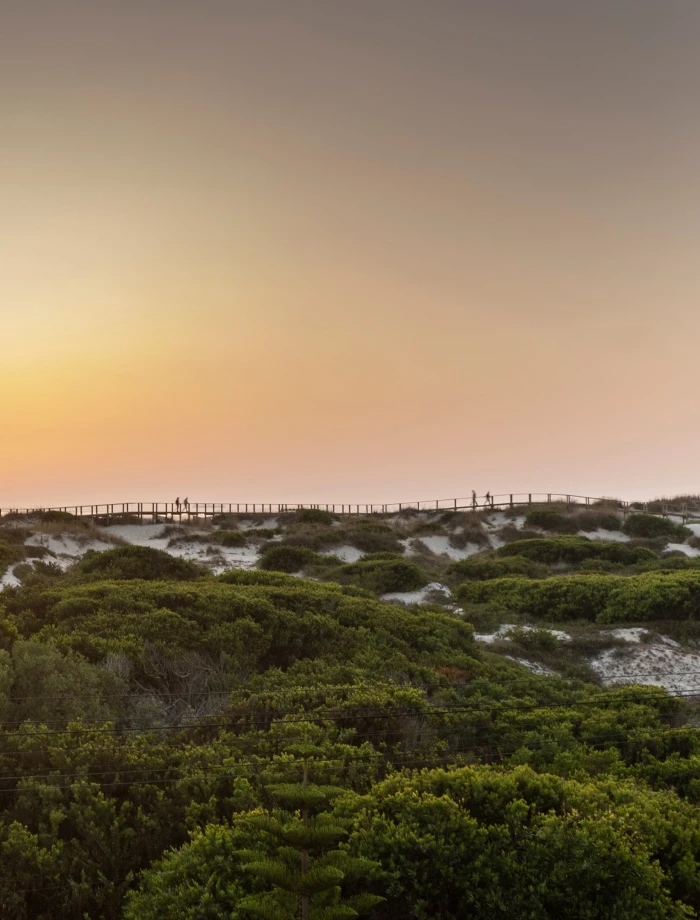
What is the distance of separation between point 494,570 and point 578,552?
561 centimetres

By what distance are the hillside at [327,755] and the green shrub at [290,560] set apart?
32.9 feet

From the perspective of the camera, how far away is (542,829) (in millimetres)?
7133

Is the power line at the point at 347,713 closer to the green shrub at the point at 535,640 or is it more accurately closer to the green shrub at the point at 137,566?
the green shrub at the point at 535,640

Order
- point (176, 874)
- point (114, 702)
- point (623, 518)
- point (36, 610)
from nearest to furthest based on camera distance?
point (176, 874) → point (114, 702) → point (36, 610) → point (623, 518)

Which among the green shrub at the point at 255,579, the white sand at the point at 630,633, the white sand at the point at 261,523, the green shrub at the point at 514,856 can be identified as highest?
the white sand at the point at 261,523

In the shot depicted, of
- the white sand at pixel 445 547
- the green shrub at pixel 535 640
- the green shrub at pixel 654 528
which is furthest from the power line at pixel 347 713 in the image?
the green shrub at pixel 654 528

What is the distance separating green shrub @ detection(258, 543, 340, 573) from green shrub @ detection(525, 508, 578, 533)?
1995 centimetres

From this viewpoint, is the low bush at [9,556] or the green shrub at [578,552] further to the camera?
the green shrub at [578,552]

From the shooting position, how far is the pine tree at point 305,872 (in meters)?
5.71

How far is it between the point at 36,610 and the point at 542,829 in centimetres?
1067

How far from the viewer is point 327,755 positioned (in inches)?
359

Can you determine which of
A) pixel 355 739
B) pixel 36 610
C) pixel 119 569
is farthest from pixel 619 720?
pixel 119 569

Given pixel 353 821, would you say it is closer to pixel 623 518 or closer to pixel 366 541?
pixel 366 541

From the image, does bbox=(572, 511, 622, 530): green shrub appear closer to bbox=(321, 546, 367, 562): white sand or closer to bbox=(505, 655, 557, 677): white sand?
bbox=(321, 546, 367, 562): white sand
